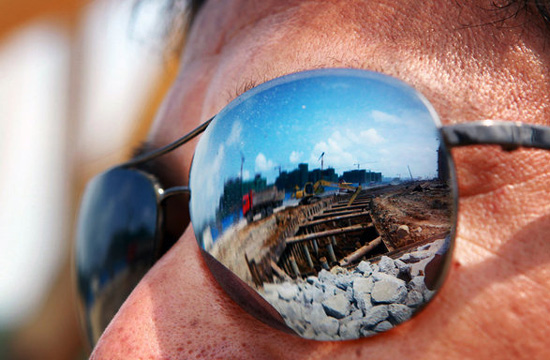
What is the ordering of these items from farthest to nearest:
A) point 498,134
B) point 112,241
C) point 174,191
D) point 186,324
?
point 112,241
point 174,191
point 186,324
point 498,134

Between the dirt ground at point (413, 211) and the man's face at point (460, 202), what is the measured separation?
0.04 m

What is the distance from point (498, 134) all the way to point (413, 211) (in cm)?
17

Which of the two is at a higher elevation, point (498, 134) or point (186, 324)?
point (498, 134)

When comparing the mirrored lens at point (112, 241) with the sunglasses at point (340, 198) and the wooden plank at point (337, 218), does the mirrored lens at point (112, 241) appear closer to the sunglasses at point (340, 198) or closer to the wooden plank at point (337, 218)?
the sunglasses at point (340, 198)

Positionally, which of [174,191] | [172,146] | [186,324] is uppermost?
[172,146]

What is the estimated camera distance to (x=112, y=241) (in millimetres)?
1291

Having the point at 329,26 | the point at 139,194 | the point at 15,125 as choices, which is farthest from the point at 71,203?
the point at 329,26

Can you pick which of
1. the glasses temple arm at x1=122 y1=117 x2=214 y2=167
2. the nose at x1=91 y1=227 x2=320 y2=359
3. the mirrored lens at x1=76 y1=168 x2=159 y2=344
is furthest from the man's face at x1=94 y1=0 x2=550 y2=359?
the mirrored lens at x1=76 y1=168 x2=159 y2=344

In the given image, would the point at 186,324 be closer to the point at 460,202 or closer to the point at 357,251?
the point at 357,251

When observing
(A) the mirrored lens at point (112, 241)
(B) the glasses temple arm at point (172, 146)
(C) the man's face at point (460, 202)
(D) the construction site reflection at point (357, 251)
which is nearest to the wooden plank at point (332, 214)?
(D) the construction site reflection at point (357, 251)

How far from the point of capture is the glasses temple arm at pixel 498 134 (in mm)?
646

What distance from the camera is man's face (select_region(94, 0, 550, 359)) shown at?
0.64 metres

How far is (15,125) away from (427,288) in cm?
357

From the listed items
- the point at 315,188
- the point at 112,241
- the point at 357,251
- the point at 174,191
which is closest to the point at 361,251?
the point at 357,251
